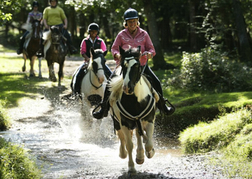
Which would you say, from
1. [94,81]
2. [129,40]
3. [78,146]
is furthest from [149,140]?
[94,81]

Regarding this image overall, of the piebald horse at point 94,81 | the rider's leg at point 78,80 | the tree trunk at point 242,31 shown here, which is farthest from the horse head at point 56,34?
the tree trunk at point 242,31

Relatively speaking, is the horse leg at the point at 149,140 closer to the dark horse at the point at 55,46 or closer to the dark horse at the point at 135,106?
the dark horse at the point at 135,106

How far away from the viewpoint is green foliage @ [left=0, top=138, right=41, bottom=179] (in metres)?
6.67

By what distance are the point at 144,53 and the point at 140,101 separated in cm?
85

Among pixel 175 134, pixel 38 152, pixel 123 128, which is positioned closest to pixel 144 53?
pixel 123 128

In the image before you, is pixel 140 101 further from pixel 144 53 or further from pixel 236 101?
A: pixel 236 101

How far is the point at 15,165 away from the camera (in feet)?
23.1

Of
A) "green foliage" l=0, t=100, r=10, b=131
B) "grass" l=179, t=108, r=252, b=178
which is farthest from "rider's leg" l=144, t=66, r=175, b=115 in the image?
"green foliage" l=0, t=100, r=10, b=131

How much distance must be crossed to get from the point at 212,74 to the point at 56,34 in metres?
6.54

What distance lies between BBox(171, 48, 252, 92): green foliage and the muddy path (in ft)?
17.3

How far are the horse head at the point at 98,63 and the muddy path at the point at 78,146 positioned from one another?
5.26 ft

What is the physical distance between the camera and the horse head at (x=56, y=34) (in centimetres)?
1817

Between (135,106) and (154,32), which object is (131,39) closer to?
(135,106)

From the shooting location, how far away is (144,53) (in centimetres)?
774
